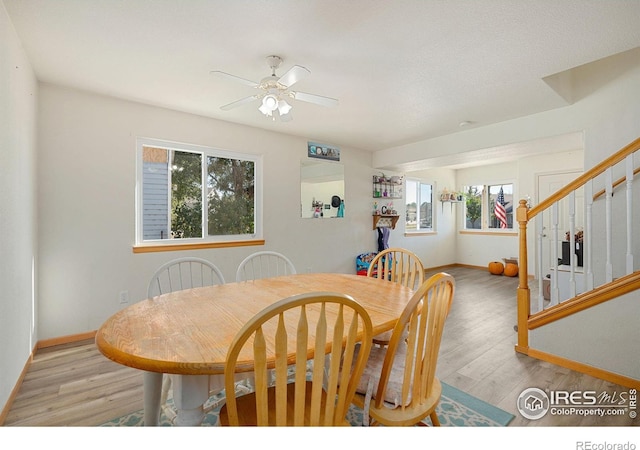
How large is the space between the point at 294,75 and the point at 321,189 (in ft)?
9.00

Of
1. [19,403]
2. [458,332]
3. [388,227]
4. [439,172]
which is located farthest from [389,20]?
[439,172]

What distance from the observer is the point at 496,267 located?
5.73 meters

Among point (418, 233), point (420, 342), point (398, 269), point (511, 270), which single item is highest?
point (418, 233)

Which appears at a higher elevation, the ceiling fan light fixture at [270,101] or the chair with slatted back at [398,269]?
the ceiling fan light fixture at [270,101]

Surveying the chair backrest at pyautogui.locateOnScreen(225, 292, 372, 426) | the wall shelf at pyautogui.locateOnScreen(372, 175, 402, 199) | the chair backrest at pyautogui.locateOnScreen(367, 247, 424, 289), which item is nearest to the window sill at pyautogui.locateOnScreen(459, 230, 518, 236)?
the wall shelf at pyautogui.locateOnScreen(372, 175, 402, 199)

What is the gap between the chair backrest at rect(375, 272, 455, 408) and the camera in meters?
1.08

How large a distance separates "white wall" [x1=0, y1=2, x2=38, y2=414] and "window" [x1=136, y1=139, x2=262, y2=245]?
87 centimetres

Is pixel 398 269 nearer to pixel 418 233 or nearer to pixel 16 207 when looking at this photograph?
pixel 16 207

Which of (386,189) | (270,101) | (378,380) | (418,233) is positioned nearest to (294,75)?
(270,101)

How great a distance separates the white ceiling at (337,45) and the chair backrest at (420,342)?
4.97 feet

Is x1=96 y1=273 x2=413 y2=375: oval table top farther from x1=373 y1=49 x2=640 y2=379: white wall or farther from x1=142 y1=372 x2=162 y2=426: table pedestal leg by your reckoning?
x1=373 y1=49 x2=640 y2=379: white wall

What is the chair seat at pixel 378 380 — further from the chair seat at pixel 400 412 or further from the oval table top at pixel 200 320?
the oval table top at pixel 200 320

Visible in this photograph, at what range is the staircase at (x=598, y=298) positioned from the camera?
6.44ft

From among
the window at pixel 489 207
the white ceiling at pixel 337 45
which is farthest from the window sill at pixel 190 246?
the window at pixel 489 207
